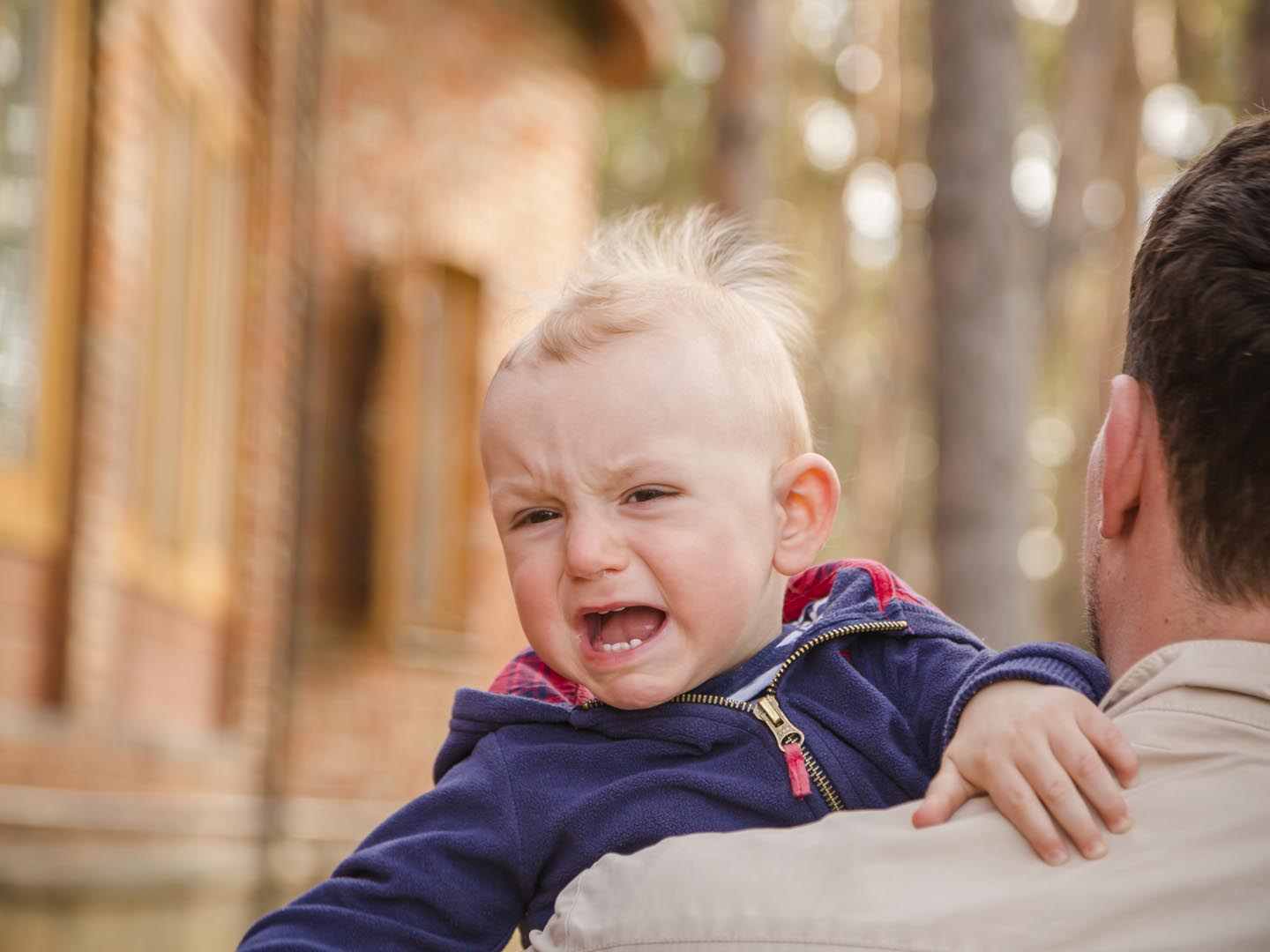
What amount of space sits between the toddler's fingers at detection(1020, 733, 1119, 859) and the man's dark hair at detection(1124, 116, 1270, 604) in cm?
22

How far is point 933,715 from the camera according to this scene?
6.97 feet

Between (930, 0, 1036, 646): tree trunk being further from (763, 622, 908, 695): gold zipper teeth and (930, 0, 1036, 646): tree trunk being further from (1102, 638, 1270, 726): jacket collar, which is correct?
(1102, 638, 1270, 726): jacket collar

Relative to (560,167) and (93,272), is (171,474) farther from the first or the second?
(560,167)

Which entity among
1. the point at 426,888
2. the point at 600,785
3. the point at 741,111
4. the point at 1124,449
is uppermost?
the point at 741,111

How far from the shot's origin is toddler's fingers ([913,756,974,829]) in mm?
1691

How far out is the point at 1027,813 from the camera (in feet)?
5.37

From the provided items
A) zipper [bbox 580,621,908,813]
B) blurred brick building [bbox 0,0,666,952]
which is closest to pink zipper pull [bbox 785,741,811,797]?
zipper [bbox 580,621,908,813]

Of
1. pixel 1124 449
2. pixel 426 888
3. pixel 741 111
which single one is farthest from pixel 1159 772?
pixel 741 111

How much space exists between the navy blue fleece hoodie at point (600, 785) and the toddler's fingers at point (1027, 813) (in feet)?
0.85

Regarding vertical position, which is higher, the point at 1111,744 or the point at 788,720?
the point at 1111,744

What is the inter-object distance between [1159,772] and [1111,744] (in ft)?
0.17

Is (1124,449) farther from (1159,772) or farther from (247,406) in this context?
(247,406)

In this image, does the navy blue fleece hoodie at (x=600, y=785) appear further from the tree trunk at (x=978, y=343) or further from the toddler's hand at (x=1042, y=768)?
the tree trunk at (x=978, y=343)

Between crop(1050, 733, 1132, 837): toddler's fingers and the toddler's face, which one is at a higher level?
the toddler's face
